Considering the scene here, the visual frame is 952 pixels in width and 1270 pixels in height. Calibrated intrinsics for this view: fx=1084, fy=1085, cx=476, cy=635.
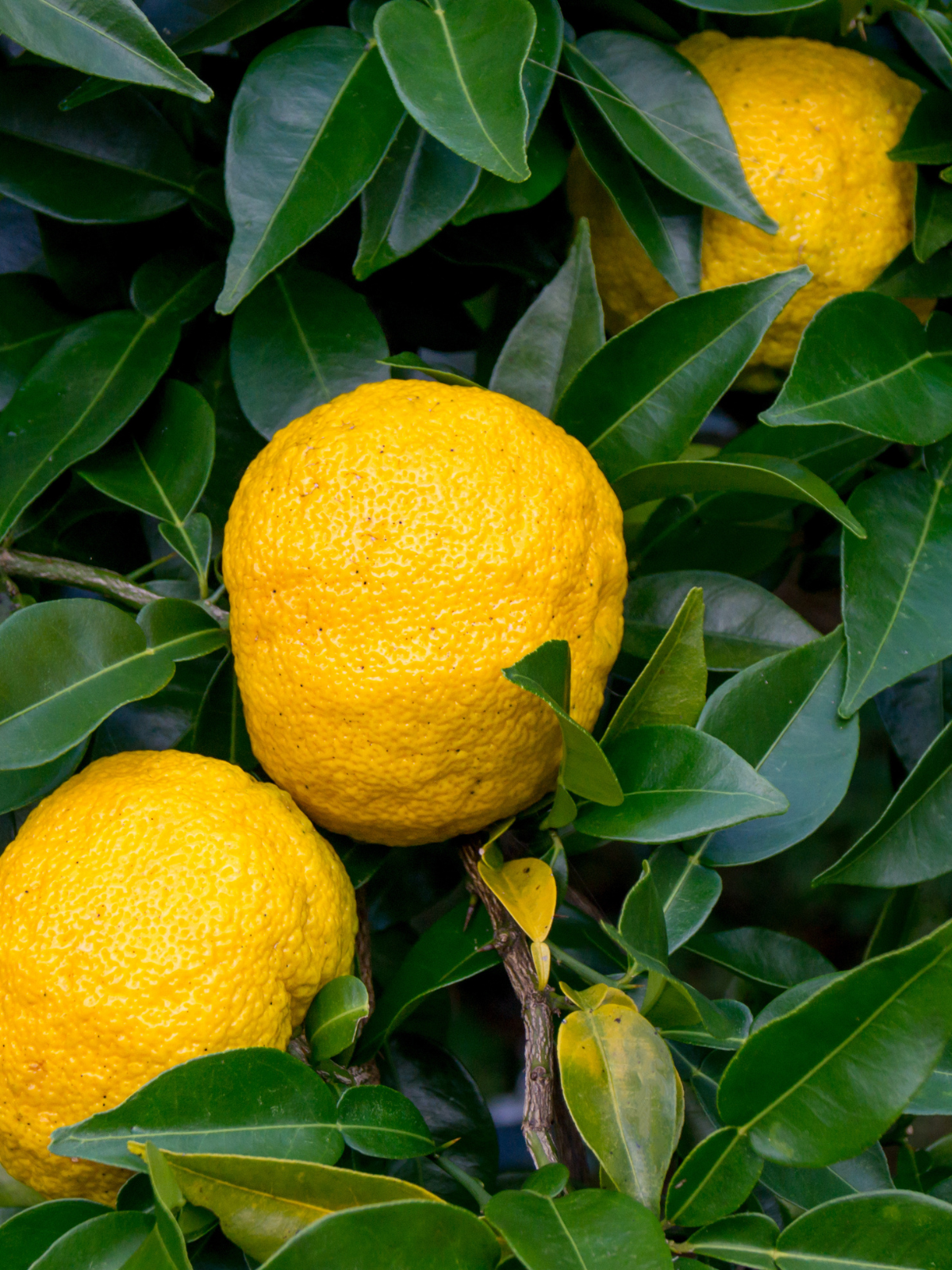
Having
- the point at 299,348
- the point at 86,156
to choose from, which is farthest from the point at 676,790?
the point at 86,156

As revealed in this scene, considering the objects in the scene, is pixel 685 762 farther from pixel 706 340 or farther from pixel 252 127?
pixel 252 127

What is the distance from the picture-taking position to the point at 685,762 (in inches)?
22.0

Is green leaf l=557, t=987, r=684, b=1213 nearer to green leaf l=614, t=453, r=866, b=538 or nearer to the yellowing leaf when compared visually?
the yellowing leaf

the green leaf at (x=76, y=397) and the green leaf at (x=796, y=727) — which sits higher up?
the green leaf at (x=76, y=397)

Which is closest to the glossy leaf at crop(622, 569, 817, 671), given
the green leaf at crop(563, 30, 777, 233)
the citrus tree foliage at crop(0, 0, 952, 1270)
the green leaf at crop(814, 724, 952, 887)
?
the citrus tree foliage at crop(0, 0, 952, 1270)

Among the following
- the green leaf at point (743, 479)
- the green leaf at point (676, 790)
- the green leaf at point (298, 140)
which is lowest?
the green leaf at point (676, 790)

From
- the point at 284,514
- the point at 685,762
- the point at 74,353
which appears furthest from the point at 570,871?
the point at 74,353

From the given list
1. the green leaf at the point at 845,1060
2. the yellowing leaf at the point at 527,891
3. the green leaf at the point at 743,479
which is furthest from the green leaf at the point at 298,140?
the green leaf at the point at 845,1060

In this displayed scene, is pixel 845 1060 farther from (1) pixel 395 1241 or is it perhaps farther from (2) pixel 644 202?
(2) pixel 644 202

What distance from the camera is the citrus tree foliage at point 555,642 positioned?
485 mm

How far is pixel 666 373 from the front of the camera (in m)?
0.63

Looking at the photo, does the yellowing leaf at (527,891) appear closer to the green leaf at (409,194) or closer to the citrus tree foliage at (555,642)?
the citrus tree foliage at (555,642)

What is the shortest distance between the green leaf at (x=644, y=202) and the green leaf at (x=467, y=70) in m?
0.12

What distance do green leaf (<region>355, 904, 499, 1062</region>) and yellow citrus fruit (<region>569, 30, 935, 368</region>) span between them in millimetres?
424
